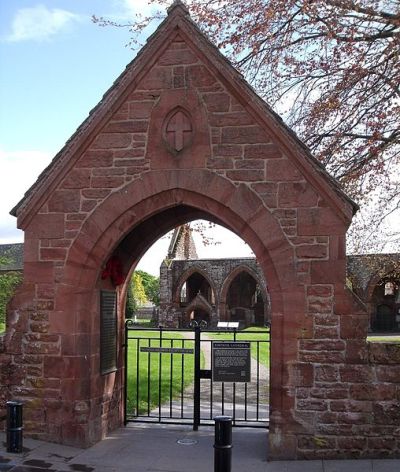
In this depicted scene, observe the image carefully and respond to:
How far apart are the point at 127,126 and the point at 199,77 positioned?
1.14 metres

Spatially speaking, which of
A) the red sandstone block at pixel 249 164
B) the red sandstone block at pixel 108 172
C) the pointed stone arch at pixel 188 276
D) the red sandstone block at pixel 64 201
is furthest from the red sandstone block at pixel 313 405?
the pointed stone arch at pixel 188 276

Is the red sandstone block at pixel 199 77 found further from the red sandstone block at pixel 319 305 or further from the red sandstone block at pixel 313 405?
the red sandstone block at pixel 313 405

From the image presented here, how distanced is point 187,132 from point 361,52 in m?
5.46

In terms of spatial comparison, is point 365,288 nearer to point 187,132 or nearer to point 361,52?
point 361,52

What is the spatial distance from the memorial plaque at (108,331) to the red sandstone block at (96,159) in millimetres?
1781

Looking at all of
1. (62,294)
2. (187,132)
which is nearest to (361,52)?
(187,132)

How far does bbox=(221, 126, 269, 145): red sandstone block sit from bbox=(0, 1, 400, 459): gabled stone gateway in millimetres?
13

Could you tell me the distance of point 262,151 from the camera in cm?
755

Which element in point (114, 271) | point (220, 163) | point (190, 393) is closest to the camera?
point (220, 163)

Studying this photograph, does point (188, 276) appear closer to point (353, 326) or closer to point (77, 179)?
point (77, 179)

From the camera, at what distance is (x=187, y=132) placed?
7.82m

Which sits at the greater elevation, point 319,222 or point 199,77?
point 199,77

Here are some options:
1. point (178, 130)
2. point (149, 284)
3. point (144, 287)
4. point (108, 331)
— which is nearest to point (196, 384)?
point (108, 331)

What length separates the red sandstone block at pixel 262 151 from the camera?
7508mm
